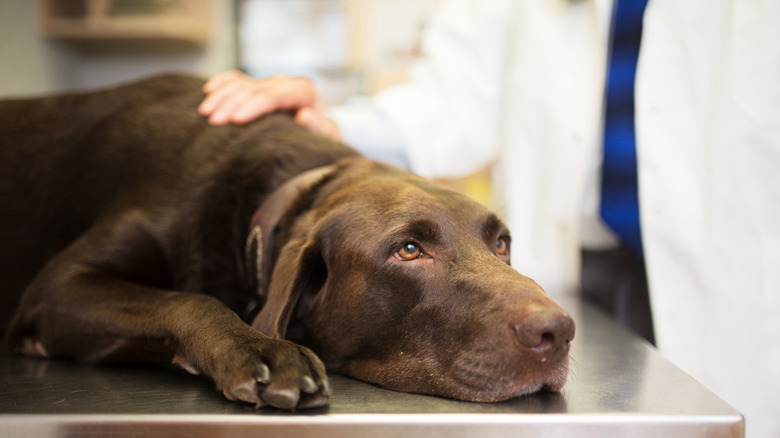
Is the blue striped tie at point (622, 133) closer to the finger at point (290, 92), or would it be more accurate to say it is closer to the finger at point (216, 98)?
the finger at point (290, 92)

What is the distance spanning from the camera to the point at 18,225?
56.3 inches

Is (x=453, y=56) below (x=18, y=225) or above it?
above

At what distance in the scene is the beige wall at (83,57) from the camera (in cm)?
303

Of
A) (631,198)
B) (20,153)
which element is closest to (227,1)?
(20,153)

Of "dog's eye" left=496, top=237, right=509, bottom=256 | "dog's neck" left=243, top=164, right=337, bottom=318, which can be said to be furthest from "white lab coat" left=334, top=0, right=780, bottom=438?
"dog's neck" left=243, top=164, right=337, bottom=318

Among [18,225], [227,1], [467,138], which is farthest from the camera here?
[227,1]

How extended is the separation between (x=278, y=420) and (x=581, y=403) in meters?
0.35

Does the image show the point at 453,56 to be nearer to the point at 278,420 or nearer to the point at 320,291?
the point at 320,291

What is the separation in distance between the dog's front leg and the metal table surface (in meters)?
0.03

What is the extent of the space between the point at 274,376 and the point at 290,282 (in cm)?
26

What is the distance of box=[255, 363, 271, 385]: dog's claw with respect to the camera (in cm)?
73

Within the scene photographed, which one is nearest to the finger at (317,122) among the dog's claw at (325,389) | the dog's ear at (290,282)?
the dog's ear at (290,282)

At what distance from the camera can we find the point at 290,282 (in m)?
0.98

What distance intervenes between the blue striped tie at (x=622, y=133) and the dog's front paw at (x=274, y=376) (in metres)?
1.20
